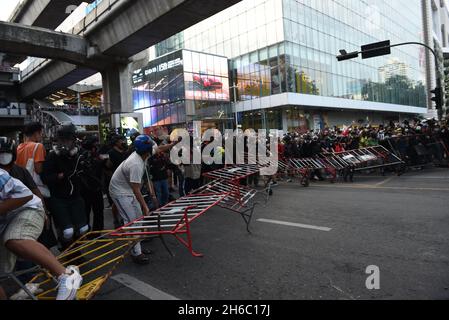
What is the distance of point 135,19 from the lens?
12398 mm

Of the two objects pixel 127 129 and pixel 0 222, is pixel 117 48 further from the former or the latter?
pixel 0 222

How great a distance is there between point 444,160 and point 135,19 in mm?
13662

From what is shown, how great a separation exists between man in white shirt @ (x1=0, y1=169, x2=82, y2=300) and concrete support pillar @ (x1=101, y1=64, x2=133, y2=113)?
14199mm

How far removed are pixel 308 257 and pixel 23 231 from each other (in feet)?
11.3

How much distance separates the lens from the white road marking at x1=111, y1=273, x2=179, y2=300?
146 inches

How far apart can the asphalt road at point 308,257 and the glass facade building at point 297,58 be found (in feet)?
94.7

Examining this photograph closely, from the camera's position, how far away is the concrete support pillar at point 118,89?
54.0ft

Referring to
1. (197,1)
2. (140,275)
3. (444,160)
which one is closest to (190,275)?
(140,275)

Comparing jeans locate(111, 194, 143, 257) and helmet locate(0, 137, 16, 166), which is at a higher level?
helmet locate(0, 137, 16, 166)

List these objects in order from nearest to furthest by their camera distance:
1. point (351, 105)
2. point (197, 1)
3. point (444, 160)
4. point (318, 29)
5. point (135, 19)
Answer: point (197, 1)
point (135, 19)
point (444, 160)
point (318, 29)
point (351, 105)

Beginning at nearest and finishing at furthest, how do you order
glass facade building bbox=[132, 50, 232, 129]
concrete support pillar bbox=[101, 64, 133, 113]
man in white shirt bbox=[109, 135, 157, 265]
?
man in white shirt bbox=[109, 135, 157, 265] → concrete support pillar bbox=[101, 64, 133, 113] → glass facade building bbox=[132, 50, 232, 129]

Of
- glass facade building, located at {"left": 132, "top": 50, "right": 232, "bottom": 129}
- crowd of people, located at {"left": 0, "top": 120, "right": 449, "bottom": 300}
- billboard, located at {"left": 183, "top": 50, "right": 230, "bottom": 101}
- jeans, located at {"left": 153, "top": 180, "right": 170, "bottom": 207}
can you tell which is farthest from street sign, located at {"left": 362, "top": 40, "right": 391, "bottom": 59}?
billboard, located at {"left": 183, "top": 50, "right": 230, "bottom": 101}

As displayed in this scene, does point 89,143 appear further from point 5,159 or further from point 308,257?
point 308,257

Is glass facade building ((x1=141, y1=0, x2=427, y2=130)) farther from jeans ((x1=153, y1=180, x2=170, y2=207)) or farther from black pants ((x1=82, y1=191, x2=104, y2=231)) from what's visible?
black pants ((x1=82, y1=191, x2=104, y2=231))
